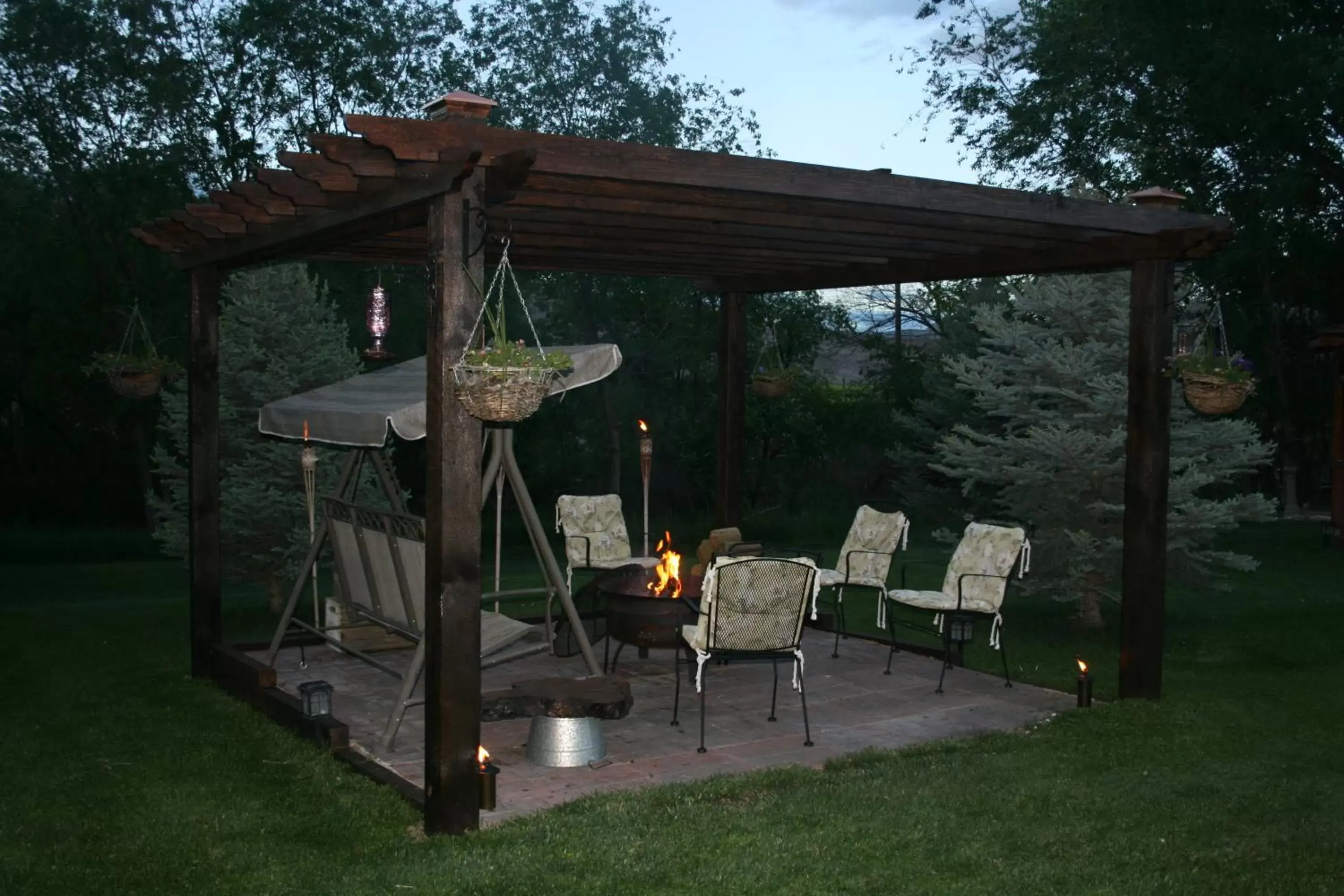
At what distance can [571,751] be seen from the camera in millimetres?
5504

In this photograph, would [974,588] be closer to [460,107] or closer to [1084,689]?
[1084,689]

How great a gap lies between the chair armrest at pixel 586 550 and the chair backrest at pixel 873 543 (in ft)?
5.77

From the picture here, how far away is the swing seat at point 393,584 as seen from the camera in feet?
18.5

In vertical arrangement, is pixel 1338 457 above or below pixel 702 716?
above

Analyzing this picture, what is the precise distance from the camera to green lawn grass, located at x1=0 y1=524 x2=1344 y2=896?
415cm

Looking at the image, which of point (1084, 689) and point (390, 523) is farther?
point (1084, 689)

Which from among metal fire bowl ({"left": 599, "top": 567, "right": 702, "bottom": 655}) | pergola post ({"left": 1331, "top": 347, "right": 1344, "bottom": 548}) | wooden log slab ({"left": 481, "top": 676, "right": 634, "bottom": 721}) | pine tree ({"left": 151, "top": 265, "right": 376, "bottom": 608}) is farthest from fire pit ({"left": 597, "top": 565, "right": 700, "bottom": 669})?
pergola post ({"left": 1331, "top": 347, "right": 1344, "bottom": 548})

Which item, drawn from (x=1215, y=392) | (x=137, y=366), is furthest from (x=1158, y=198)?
(x=137, y=366)

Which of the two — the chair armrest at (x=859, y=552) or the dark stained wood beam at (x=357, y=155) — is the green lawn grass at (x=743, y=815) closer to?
the chair armrest at (x=859, y=552)

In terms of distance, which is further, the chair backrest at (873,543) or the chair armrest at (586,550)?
the chair armrest at (586,550)

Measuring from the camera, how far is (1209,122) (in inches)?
630

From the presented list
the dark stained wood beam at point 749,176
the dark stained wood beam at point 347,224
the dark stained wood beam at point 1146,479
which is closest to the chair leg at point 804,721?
the dark stained wood beam at point 1146,479

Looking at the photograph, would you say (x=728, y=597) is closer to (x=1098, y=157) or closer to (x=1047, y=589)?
(x=1047, y=589)

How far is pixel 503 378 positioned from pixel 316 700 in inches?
95.4
